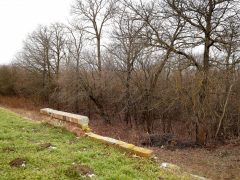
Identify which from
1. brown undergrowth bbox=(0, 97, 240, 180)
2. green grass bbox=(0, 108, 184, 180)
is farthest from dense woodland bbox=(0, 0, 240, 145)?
green grass bbox=(0, 108, 184, 180)

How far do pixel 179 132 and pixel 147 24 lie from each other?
7506 millimetres

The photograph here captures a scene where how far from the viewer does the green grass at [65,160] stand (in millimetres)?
4898

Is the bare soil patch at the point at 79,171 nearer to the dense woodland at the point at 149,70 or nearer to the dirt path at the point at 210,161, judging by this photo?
the dirt path at the point at 210,161

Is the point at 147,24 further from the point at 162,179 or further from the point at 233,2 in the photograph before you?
the point at 162,179

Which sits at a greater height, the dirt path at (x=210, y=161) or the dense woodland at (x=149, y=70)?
the dense woodland at (x=149, y=70)

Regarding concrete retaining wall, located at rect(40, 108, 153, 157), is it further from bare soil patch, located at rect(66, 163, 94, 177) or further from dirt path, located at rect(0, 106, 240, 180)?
bare soil patch, located at rect(66, 163, 94, 177)

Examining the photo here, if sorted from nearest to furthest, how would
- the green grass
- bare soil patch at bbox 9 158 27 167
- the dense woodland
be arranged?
1. the green grass
2. bare soil patch at bbox 9 158 27 167
3. the dense woodland

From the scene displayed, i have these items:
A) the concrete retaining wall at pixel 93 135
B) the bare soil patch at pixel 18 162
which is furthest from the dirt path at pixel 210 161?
the bare soil patch at pixel 18 162

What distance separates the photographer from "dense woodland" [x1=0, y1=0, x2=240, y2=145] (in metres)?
12.9

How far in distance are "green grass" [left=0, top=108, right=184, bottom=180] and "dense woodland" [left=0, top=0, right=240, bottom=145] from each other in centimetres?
719

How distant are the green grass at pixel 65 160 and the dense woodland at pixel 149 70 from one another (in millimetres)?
7194

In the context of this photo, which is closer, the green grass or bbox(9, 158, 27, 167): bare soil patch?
the green grass

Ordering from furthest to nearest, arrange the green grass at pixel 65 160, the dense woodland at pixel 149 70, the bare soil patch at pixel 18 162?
the dense woodland at pixel 149 70 < the bare soil patch at pixel 18 162 < the green grass at pixel 65 160

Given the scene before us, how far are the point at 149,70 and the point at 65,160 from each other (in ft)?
46.6
